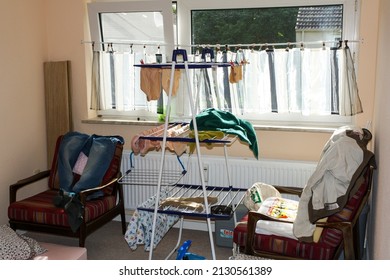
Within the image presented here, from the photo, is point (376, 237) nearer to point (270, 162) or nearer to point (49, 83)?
point (270, 162)

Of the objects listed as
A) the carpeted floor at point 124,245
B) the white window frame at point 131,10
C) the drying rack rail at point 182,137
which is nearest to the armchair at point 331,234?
the drying rack rail at point 182,137

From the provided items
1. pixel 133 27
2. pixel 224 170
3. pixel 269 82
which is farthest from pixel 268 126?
pixel 133 27

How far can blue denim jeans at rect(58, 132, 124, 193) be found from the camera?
3.77 m

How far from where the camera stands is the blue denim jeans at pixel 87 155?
12.4 ft

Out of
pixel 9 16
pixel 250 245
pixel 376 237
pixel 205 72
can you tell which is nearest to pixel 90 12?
pixel 9 16

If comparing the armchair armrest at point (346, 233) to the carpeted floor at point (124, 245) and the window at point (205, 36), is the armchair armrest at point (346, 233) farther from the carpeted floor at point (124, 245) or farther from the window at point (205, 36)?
the window at point (205, 36)

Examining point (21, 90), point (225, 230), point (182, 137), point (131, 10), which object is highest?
point (131, 10)

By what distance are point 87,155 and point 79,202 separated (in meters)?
0.58

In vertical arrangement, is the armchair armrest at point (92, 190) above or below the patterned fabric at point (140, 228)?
above

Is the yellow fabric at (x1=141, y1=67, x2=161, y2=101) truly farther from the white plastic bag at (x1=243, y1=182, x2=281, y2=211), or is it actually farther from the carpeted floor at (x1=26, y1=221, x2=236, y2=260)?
the carpeted floor at (x1=26, y1=221, x2=236, y2=260)

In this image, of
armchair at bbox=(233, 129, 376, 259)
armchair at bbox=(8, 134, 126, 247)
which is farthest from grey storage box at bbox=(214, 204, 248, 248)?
armchair at bbox=(8, 134, 126, 247)

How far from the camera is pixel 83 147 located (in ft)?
13.1

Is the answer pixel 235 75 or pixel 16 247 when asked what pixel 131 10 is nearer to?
pixel 235 75

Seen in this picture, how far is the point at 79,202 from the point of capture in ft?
11.5
